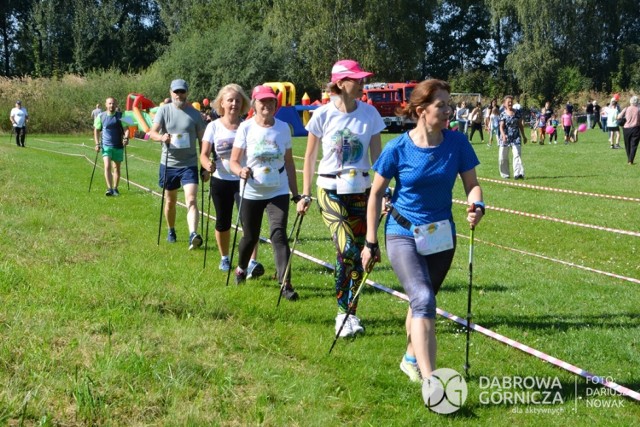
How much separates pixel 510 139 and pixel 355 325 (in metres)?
13.8

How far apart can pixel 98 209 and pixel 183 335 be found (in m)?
8.49

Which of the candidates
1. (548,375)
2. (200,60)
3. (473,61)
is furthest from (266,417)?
(473,61)

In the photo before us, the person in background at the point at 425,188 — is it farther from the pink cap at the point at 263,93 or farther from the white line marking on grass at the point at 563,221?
the white line marking on grass at the point at 563,221

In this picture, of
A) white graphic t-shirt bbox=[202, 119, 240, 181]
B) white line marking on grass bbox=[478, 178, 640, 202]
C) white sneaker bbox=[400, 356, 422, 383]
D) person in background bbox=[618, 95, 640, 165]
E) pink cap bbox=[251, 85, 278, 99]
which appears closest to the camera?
white sneaker bbox=[400, 356, 422, 383]

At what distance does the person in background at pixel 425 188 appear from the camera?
4.85m

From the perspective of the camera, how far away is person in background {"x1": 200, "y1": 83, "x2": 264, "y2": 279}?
8.33 metres

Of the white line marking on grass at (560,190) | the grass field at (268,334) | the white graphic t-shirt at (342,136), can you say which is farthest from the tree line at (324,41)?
the white graphic t-shirt at (342,136)

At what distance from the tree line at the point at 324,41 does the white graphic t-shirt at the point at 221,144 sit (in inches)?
1861

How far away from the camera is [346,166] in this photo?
6.25m

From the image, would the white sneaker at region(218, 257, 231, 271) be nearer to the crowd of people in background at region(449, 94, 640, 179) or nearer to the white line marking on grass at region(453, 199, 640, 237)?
the crowd of people in background at region(449, 94, 640, 179)

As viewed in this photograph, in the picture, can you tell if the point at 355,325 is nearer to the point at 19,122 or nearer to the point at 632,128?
the point at 632,128

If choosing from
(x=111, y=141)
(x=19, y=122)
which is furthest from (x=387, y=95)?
(x=111, y=141)

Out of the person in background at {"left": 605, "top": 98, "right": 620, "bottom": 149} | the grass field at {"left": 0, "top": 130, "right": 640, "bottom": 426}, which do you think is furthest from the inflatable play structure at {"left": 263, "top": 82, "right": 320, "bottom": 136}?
the grass field at {"left": 0, "top": 130, "right": 640, "bottom": 426}

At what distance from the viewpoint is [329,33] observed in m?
56.7
